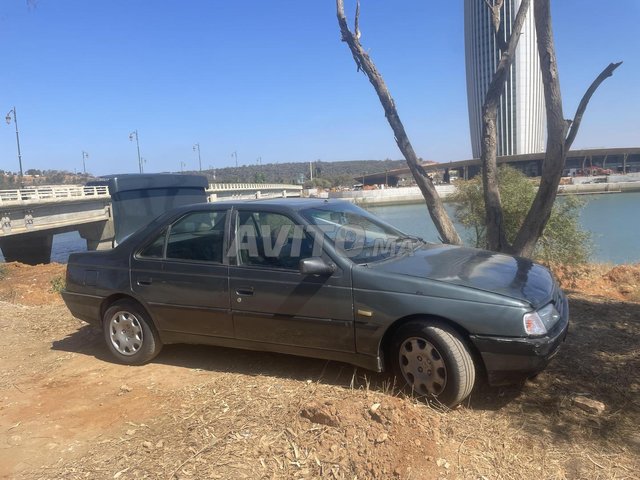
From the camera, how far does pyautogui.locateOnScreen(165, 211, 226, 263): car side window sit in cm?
434

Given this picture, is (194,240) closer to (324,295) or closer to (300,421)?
(324,295)

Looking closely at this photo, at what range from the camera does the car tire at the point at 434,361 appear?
3314 mm

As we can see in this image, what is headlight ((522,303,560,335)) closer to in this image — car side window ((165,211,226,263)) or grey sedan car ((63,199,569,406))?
grey sedan car ((63,199,569,406))

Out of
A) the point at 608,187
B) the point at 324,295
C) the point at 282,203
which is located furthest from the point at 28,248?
the point at 608,187

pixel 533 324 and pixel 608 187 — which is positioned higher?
pixel 533 324

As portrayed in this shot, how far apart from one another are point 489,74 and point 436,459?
1115 cm

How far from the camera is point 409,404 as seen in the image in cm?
325

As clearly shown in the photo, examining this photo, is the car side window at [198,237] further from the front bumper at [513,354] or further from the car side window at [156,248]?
the front bumper at [513,354]

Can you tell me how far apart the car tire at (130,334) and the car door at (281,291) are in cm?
Result: 102

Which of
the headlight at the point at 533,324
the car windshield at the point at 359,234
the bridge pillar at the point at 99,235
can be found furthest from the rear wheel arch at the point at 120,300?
the bridge pillar at the point at 99,235

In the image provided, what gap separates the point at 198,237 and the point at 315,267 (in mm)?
1386

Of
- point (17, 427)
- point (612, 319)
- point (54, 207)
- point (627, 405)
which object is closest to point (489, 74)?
point (612, 319)

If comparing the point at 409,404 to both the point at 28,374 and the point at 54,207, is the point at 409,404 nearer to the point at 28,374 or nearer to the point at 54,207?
the point at 28,374

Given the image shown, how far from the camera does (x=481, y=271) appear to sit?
375 centimetres
